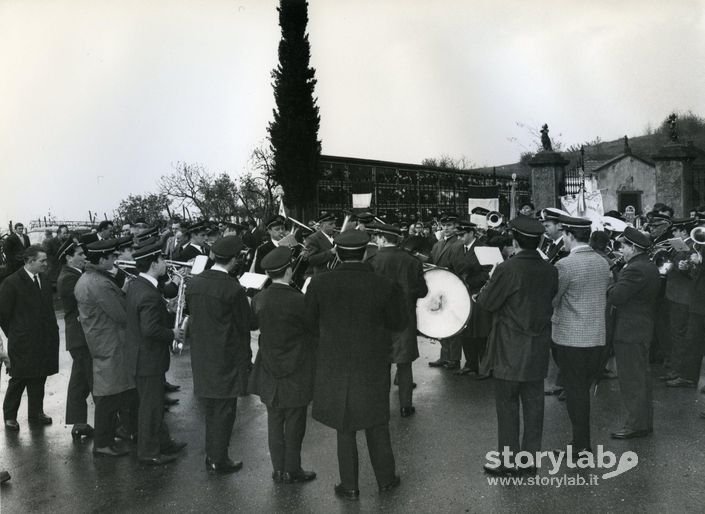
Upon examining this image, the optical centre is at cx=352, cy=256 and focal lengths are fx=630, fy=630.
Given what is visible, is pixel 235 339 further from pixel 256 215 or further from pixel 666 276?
pixel 256 215

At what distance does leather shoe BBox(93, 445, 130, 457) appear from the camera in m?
5.76

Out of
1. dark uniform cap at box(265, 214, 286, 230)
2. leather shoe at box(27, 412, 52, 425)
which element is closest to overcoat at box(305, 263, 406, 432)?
leather shoe at box(27, 412, 52, 425)

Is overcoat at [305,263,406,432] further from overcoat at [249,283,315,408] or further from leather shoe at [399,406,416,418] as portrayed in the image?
leather shoe at [399,406,416,418]

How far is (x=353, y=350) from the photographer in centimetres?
455

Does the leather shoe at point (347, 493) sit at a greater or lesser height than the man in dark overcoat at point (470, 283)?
lesser

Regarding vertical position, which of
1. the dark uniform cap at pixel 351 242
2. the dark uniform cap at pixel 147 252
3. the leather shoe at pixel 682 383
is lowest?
the leather shoe at pixel 682 383

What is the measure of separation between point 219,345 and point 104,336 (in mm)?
1266

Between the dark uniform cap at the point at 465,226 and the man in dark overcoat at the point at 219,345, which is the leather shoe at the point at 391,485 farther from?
the dark uniform cap at the point at 465,226

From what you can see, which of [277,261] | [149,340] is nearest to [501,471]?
[277,261]

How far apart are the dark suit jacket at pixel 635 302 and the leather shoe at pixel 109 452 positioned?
4662mm

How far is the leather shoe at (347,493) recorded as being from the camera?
4668 millimetres

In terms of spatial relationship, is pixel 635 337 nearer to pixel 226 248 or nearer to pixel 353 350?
pixel 353 350

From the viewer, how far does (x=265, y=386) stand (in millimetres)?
4988

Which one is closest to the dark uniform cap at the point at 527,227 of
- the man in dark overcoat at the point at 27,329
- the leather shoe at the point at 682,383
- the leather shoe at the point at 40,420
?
the leather shoe at the point at 682,383
